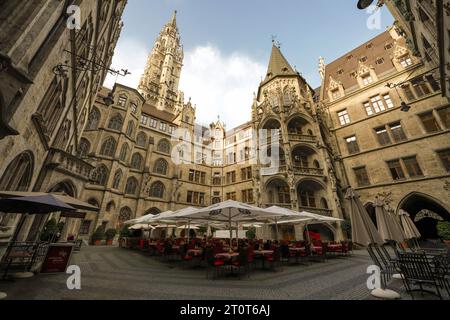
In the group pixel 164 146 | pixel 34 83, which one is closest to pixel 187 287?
pixel 34 83

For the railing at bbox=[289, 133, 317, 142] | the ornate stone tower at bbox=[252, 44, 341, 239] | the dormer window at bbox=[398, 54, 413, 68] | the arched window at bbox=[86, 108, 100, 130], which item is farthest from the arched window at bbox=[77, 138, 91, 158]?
the dormer window at bbox=[398, 54, 413, 68]

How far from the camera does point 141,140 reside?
2845 centimetres

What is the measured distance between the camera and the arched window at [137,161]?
26.3 metres

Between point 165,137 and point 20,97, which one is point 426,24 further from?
point 165,137

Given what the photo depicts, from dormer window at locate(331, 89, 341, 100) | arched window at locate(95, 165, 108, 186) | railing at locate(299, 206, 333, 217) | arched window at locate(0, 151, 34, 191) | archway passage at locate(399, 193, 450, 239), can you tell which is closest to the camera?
arched window at locate(0, 151, 34, 191)

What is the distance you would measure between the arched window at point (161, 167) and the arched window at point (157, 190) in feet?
5.96

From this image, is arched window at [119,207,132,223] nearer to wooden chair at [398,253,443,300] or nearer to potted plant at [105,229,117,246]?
potted plant at [105,229,117,246]

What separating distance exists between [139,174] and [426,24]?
30.7 meters

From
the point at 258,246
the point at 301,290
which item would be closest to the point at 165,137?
the point at 258,246

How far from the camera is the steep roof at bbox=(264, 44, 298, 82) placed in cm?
3008

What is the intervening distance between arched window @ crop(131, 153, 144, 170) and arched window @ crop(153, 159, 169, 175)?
6.88 ft

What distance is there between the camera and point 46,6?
5.13 m

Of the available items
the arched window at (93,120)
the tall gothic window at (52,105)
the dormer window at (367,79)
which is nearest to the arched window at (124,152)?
the arched window at (93,120)

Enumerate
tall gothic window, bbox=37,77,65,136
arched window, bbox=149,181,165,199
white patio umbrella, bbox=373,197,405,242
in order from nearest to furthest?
white patio umbrella, bbox=373,197,405,242
tall gothic window, bbox=37,77,65,136
arched window, bbox=149,181,165,199
